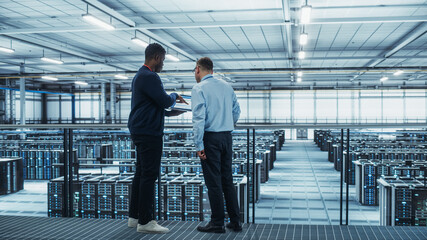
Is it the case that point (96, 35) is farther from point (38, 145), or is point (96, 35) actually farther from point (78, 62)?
point (78, 62)

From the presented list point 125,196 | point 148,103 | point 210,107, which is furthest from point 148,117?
point 125,196

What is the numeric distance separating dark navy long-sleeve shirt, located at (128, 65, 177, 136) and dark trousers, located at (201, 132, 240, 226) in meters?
0.40

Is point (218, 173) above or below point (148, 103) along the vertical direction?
below

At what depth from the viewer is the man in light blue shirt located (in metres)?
2.95

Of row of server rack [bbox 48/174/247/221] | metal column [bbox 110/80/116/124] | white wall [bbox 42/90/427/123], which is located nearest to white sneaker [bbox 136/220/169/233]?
row of server rack [bbox 48/174/247/221]

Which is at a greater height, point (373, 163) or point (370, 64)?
point (370, 64)

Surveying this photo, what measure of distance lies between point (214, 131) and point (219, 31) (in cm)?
1035

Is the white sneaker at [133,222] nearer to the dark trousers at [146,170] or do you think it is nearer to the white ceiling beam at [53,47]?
the dark trousers at [146,170]

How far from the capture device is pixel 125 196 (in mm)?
7164

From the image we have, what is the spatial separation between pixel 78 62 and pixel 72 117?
1595 centimetres

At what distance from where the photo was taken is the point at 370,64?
71.3 ft

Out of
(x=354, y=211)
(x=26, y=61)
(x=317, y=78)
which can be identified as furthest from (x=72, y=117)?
(x=354, y=211)

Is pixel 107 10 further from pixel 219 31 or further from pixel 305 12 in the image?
pixel 305 12

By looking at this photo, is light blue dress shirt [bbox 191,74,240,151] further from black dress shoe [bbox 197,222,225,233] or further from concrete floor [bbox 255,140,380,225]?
concrete floor [bbox 255,140,380,225]
